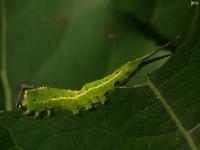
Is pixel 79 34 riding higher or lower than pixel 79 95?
higher

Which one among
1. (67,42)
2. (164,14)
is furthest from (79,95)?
(164,14)

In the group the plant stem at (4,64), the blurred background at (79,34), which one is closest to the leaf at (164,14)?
the blurred background at (79,34)

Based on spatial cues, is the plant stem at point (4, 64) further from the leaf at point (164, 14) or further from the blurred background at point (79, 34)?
the leaf at point (164, 14)

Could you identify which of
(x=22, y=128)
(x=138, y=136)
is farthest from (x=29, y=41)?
(x=138, y=136)

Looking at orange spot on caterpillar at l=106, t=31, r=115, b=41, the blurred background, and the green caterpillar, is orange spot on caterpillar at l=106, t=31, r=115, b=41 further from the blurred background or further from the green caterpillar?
the green caterpillar

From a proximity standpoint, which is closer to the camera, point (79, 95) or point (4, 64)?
point (79, 95)

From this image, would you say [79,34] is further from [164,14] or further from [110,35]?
[164,14]

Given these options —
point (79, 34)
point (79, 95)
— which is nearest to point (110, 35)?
point (79, 34)
